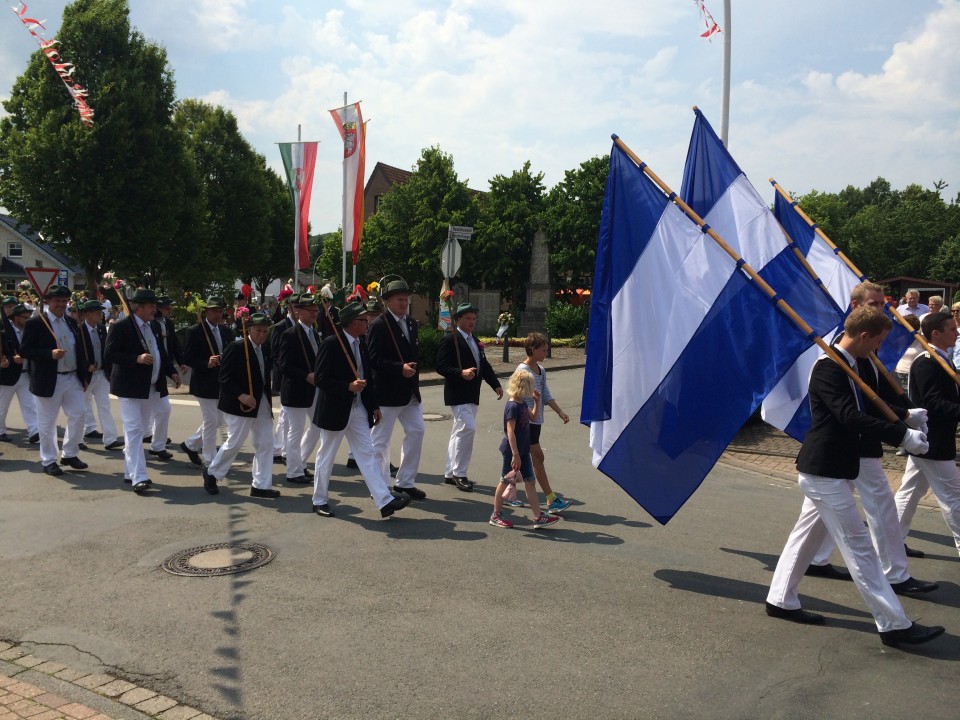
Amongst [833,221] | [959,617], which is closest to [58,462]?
[959,617]

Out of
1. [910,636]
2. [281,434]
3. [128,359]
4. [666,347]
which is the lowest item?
[910,636]

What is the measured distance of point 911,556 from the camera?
6.57m

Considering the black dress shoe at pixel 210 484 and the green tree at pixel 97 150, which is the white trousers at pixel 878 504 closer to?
the black dress shoe at pixel 210 484

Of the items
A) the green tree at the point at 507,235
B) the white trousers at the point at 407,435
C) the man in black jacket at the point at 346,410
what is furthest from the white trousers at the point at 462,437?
the green tree at the point at 507,235

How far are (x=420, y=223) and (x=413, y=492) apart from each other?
37287 mm

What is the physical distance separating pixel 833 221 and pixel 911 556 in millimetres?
83963

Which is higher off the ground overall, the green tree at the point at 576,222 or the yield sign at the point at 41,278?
the green tree at the point at 576,222

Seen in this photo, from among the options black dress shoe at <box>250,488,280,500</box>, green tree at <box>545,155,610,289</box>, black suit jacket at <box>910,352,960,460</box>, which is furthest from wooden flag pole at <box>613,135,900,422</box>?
green tree at <box>545,155,610,289</box>

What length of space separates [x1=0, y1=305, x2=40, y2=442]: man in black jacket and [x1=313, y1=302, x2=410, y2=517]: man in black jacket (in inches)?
220

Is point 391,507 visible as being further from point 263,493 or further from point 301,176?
point 301,176

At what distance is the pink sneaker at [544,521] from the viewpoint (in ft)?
23.0

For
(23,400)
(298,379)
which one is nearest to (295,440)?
(298,379)

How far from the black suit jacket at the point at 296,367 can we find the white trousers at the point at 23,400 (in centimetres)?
461

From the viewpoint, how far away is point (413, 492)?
8.23 meters
